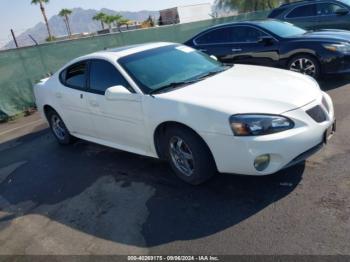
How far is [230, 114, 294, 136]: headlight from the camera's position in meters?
3.43

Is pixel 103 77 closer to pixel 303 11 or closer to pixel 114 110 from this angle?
pixel 114 110

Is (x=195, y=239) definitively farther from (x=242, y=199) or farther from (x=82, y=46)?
(x=82, y=46)

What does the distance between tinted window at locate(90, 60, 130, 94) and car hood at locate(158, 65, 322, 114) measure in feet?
2.70

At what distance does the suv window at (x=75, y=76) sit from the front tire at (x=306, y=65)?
4.29 meters

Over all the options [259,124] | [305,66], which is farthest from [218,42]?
[259,124]

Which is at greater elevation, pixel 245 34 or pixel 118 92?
pixel 118 92

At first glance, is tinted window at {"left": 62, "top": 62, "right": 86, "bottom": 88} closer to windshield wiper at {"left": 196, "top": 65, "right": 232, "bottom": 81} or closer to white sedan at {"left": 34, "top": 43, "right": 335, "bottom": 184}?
white sedan at {"left": 34, "top": 43, "right": 335, "bottom": 184}

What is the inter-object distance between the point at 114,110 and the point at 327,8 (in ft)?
30.6

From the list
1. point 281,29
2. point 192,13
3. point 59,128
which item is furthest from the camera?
point 192,13

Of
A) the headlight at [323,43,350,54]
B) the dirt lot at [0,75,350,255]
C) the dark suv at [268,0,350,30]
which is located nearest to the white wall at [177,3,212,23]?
the dark suv at [268,0,350,30]

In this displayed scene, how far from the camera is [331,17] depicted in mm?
11250

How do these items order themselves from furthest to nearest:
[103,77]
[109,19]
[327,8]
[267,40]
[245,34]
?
[109,19] → [327,8] → [245,34] → [267,40] → [103,77]

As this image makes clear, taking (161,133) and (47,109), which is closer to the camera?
(161,133)

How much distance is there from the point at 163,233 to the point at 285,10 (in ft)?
33.9
